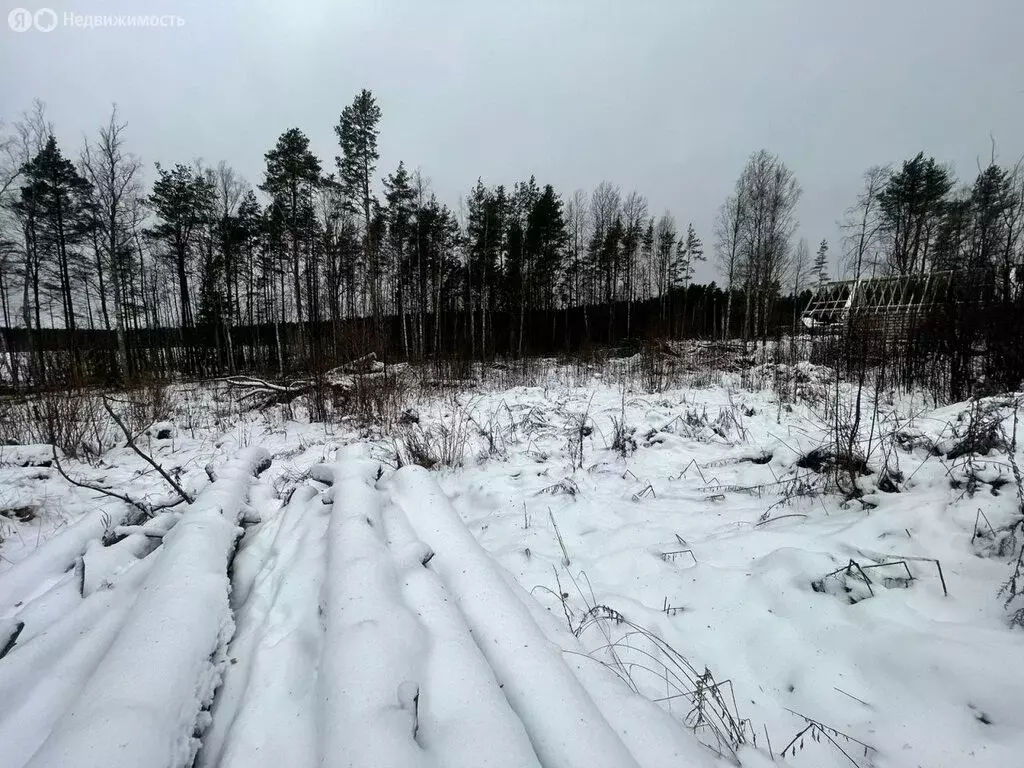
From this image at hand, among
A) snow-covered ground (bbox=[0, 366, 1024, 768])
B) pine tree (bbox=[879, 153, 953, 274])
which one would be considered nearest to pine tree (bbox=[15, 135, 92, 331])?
snow-covered ground (bbox=[0, 366, 1024, 768])

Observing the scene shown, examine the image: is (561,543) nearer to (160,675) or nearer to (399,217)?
(160,675)

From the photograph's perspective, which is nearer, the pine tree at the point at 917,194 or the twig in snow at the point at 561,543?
the twig in snow at the point at 561,543

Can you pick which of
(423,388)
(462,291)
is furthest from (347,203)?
(423,388)

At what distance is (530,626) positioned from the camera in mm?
1443

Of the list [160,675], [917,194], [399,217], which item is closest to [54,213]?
[399,217]

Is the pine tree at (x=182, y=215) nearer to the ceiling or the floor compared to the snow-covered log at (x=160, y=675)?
nearer to the ceiling

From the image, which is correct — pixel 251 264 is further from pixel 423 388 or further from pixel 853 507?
pixel 853 507

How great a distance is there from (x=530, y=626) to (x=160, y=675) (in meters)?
1.14

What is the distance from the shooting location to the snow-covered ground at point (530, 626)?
3.31 feet

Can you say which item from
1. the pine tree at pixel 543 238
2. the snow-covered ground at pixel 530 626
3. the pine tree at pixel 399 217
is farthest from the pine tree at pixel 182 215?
the snow-covered ground at pixel 530 626

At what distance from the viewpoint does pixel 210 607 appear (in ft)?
4.52

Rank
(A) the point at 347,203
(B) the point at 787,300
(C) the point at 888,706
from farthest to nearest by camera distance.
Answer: (B) the point at 787,300 < (A) the point at 347,203 < (C) the point at 888,706

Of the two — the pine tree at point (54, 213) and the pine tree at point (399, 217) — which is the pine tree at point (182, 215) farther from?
the pine tree at point (399, 217)

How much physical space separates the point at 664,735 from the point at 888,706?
82 cm
